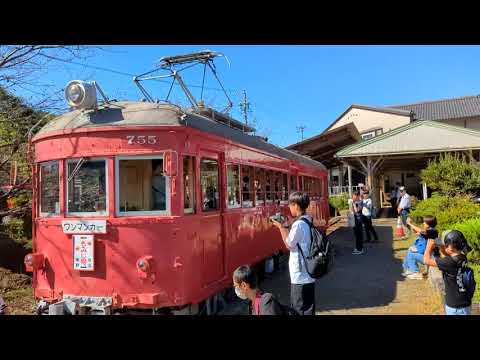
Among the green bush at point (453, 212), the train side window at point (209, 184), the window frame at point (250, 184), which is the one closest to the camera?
the train side window at point (209, 184)

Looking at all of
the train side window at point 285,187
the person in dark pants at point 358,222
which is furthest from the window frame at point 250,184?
the person in dark pants at point 358,222

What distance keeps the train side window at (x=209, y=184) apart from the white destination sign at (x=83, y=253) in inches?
58.7

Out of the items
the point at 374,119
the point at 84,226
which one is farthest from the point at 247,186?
the point at 374,119

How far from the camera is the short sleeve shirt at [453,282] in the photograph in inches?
164

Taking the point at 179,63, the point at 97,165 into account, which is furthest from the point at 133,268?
the point at 179,63

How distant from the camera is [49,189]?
18.9ft

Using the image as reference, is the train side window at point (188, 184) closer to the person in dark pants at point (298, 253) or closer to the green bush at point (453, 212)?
the person in dark pants at point (298, 253)

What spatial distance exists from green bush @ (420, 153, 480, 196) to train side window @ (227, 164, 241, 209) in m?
11.1

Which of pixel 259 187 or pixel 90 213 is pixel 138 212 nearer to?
pixel 90 213

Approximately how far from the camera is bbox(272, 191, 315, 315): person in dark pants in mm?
4129

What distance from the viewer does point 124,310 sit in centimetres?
537

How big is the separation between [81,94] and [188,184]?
167cm
